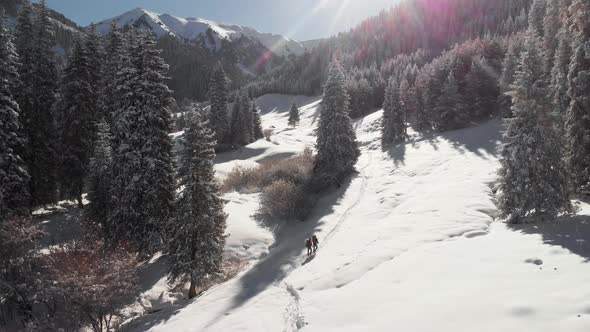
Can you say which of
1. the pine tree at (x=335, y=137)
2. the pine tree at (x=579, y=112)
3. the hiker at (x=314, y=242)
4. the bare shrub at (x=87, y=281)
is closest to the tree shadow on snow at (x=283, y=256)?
the hiker at (x=314, y=242)

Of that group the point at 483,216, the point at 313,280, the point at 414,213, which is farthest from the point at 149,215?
the point at 483,216

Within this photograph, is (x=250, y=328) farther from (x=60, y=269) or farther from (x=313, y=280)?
(x=60, y=269)

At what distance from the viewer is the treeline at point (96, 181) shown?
19359 millimetres

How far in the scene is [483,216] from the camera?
71.2ft

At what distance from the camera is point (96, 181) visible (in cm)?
2825

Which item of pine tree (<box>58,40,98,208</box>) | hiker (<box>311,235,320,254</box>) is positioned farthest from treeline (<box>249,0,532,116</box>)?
hiker (<box>311,235,320,254</box>)

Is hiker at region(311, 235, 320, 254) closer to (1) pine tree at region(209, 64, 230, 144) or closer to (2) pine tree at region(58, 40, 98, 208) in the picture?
(2) pine tree at region(58, 40, 98, 208)

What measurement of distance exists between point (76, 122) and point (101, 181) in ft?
29.3

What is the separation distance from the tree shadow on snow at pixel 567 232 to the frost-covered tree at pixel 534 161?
0.76 m

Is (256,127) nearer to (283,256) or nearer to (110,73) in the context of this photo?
(110,73)

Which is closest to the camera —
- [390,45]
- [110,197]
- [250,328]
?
[250,328]

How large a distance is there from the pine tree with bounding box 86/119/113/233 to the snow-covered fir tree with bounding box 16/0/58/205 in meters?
6.39

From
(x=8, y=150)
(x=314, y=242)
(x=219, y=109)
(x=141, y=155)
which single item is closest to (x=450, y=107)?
(x=219, y=109)

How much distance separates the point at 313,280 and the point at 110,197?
55.3 feet
